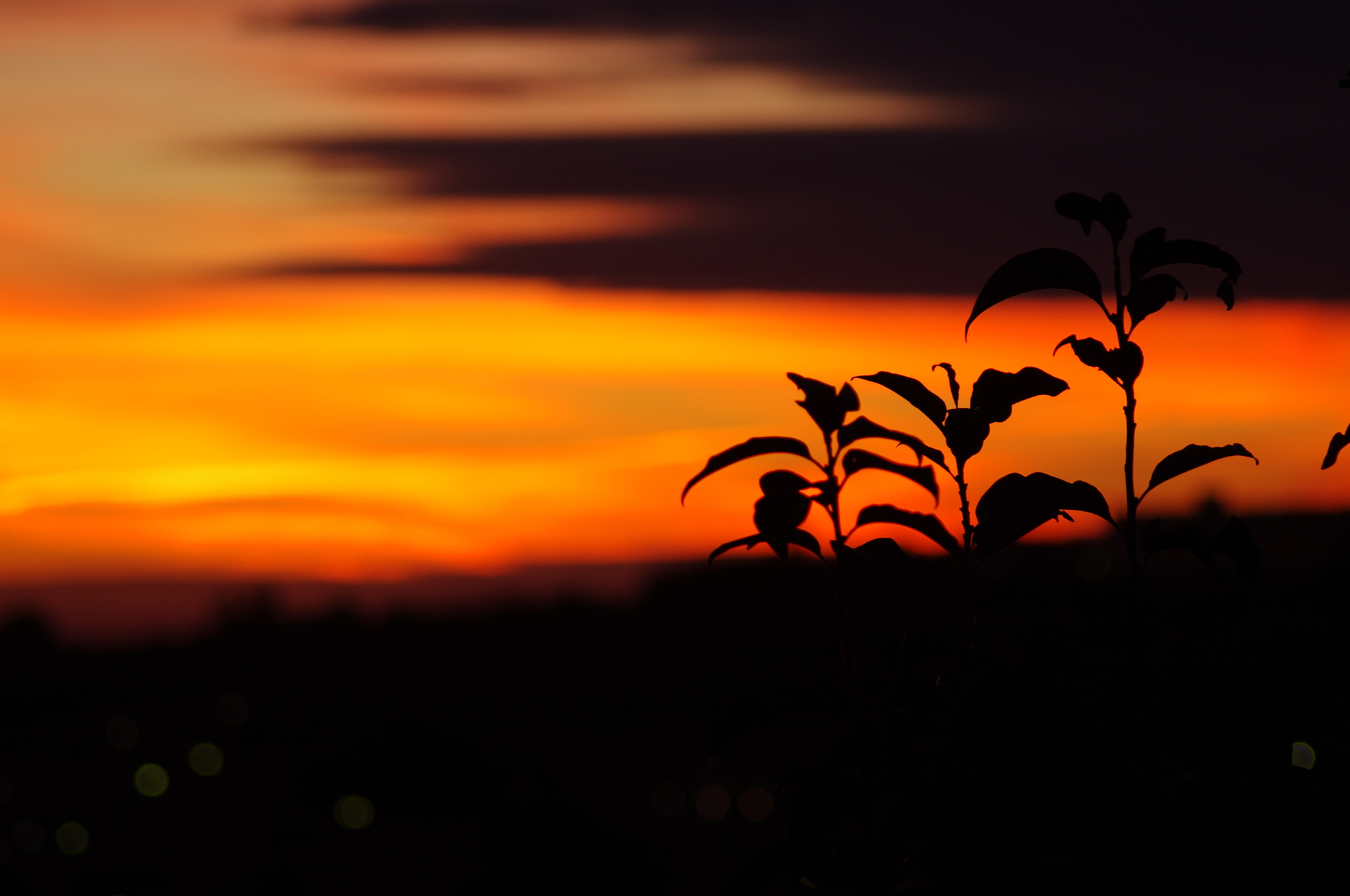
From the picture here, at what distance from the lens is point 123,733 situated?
37.5 feet

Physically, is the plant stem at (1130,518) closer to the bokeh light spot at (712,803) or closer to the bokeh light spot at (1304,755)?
the bokeh light spot at (1304,755)

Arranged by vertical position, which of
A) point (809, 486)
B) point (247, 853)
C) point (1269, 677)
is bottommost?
point (247, 853)

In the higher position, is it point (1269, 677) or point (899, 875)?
point (1269, 677)

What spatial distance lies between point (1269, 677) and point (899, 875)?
2.86ft

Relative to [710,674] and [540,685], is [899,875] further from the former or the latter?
[540,685]

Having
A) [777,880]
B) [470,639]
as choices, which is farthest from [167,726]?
[777,880]

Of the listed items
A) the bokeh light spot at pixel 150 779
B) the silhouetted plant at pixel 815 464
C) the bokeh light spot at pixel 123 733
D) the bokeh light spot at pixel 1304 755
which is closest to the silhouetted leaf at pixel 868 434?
the silhouetted plant at pixel 815 464

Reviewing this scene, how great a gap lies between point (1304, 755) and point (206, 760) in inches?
413

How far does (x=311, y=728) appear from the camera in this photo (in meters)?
11.5

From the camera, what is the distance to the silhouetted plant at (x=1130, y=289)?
2.38 m

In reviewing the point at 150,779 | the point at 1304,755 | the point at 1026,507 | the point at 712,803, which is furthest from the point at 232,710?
the point at 1304,755

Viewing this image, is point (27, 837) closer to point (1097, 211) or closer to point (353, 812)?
point (353, 812)

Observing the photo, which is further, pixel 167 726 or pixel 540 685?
pixel 167 726

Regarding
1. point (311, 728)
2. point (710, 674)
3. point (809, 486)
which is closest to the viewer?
point (809, 486)
